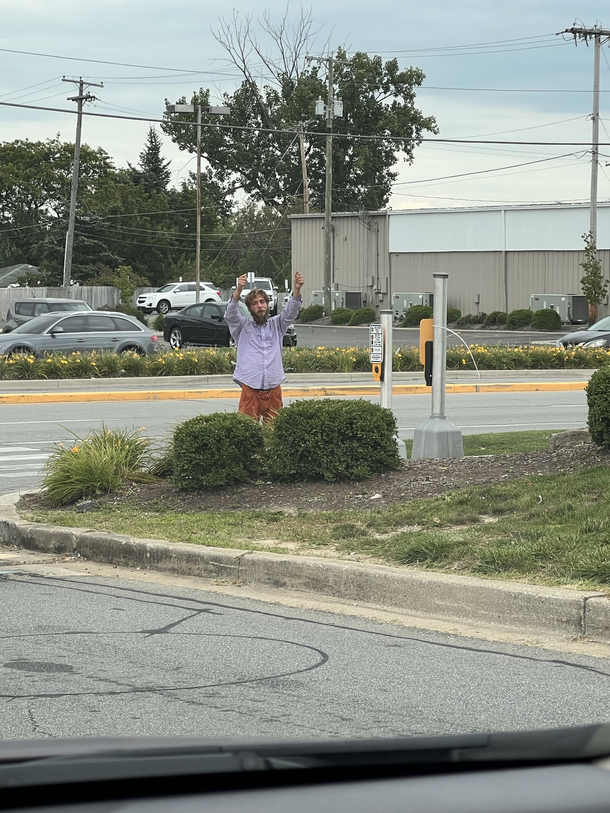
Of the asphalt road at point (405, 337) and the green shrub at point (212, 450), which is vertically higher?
the asphalt road at point (405, 337)

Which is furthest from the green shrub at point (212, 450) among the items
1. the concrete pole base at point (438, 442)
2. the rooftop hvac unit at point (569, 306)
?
the rooftop hvac unit at point (569, 306)

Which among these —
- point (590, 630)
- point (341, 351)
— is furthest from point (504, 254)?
point (590, 630)

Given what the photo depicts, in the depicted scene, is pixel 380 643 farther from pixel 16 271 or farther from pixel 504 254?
pixel 16 271

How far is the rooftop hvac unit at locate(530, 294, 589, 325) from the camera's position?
50.5m

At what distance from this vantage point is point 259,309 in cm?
1035

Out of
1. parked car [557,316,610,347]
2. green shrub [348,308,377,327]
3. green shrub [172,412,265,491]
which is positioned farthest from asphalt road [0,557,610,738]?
green shrub [348,308,377,327]

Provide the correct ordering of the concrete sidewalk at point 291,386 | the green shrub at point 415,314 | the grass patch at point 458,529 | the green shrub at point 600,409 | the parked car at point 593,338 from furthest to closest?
1. the green shrub at point 415,314
2. the parked car at point 593,338
3. the concrete sidewalk at point 291,386
4. the green shrub at point 600,409
5. the grass patch at point 458,529

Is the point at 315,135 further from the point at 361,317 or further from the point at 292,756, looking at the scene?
the point at 292,756

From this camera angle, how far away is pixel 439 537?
7.24 metres

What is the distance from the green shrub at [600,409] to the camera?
890 centimetres

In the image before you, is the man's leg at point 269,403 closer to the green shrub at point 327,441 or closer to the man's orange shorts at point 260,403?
the man's orange shorts at point 260,403

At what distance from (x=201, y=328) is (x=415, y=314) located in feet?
68.2

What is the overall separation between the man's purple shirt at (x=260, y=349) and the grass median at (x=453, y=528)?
184cm

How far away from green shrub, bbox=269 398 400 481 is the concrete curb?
1928 mm
